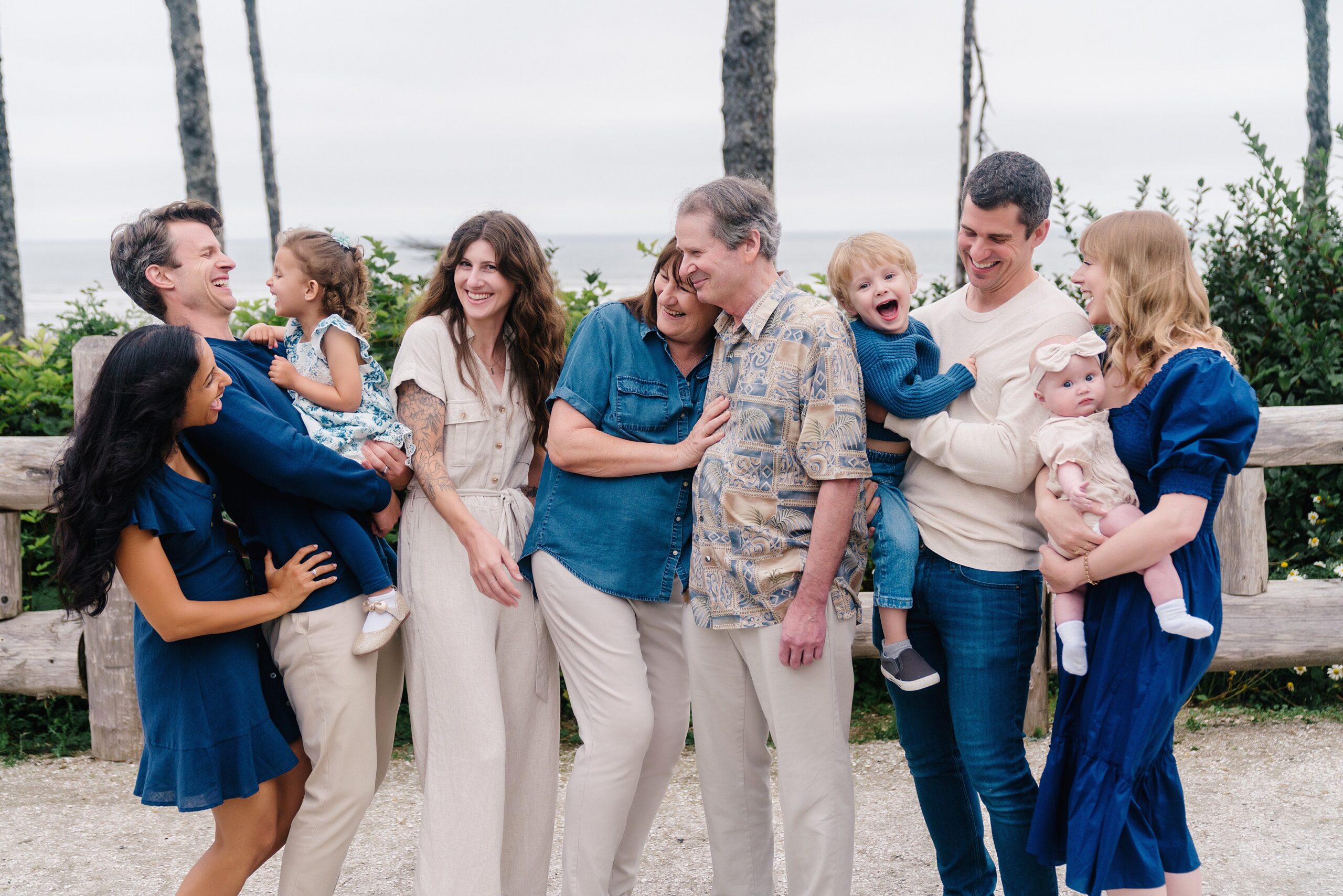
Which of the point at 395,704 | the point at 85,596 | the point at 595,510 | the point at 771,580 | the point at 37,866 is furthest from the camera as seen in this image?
the point at 37,866

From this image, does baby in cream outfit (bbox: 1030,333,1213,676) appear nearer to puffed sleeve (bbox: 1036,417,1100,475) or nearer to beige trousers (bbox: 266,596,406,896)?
puffed sleeve (bbox: 1036,417,1100,475)

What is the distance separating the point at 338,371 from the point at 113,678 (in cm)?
239

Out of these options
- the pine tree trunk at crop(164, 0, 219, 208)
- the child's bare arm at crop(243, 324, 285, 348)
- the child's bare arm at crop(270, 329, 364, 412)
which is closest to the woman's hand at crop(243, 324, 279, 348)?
the child's bare arm at crop(243, 324, 285, 348)

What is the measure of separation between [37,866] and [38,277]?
3315 inches

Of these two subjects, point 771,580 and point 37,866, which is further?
point 37,866

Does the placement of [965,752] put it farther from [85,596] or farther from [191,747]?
[85,596]

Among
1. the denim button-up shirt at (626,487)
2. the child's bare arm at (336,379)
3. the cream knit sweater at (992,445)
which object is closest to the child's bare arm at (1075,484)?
the cream knit sweater at (992,445)

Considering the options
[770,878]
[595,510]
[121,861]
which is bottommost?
[121,861]

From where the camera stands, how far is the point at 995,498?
2684 mm

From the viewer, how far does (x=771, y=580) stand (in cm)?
269

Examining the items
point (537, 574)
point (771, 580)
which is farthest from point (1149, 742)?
point (537, 574)

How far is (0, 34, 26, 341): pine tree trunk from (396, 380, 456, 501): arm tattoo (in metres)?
7.48

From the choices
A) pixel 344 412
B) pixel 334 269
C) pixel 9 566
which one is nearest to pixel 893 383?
pixel 344 412

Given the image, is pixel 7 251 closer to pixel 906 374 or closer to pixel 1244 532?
pixel 906 374
